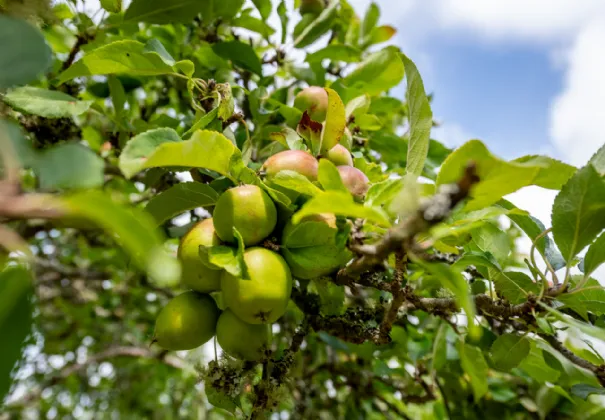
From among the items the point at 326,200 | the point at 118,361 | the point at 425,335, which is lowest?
the point at 118,361

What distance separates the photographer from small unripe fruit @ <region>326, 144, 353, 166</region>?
37.2 inches

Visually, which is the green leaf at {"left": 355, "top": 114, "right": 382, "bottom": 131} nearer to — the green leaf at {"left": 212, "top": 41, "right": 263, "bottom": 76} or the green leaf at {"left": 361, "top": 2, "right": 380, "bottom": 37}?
the green leaf at {"left": 212, "top": 41, "right": 263, "bottom": 76}

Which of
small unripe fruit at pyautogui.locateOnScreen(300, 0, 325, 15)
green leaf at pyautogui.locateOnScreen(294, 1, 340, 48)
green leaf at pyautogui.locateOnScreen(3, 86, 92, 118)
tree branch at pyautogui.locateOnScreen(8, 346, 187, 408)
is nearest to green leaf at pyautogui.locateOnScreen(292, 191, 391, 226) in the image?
green leaf at pyautogui.locateOnScreen(3, 86, 92, 118)

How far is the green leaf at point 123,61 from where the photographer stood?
87cm

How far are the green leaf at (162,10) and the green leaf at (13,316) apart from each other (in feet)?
2.74

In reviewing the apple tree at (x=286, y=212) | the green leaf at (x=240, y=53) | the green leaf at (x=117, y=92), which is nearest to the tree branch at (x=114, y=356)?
the apple tree at (x=286, y=212)

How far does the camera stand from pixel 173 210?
2.88 ft

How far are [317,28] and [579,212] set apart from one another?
3.46 feet

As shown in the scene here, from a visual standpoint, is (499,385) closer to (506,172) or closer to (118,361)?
(506,172)

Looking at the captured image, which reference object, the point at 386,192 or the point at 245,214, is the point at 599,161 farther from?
the point at 245,214

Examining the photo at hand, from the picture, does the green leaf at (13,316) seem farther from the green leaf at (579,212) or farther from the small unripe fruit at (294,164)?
the green leaf at (579,212)

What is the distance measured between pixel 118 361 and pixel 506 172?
314 cm

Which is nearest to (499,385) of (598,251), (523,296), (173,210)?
(523,296)

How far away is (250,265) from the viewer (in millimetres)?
750
